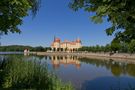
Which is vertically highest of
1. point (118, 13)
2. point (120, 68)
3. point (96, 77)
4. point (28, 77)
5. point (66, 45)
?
point (66, 45)

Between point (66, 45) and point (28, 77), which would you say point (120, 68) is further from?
point (66, 45)

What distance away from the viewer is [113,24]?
5480mm

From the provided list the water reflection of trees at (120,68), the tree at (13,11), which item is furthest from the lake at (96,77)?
the tree at (13,11)

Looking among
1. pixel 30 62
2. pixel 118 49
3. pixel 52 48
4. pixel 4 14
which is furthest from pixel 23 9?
pixel 52 48

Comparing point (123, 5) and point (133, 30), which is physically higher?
point (123, 5)

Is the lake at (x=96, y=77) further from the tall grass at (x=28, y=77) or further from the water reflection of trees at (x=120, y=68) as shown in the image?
the tall grass at (x=28, y=77)

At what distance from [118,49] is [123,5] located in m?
80.3

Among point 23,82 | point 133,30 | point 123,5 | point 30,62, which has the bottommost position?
point 23,82

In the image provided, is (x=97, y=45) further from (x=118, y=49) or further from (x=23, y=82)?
(x=23, y=82)

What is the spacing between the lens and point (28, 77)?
488 inches

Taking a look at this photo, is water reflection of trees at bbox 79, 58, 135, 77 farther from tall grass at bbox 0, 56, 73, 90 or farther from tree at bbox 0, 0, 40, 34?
tree at bbox 0, 0, 40, 34

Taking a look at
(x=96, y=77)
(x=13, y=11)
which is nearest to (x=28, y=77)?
(x=13, y=11)

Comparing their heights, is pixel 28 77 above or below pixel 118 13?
below

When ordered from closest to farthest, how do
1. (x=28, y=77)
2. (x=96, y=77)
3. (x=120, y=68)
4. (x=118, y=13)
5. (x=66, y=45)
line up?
(x=118, y=13)
(x=28, y=77)
(x=96, y=77)
(x=120, y=68)
(x=66, y=45)
